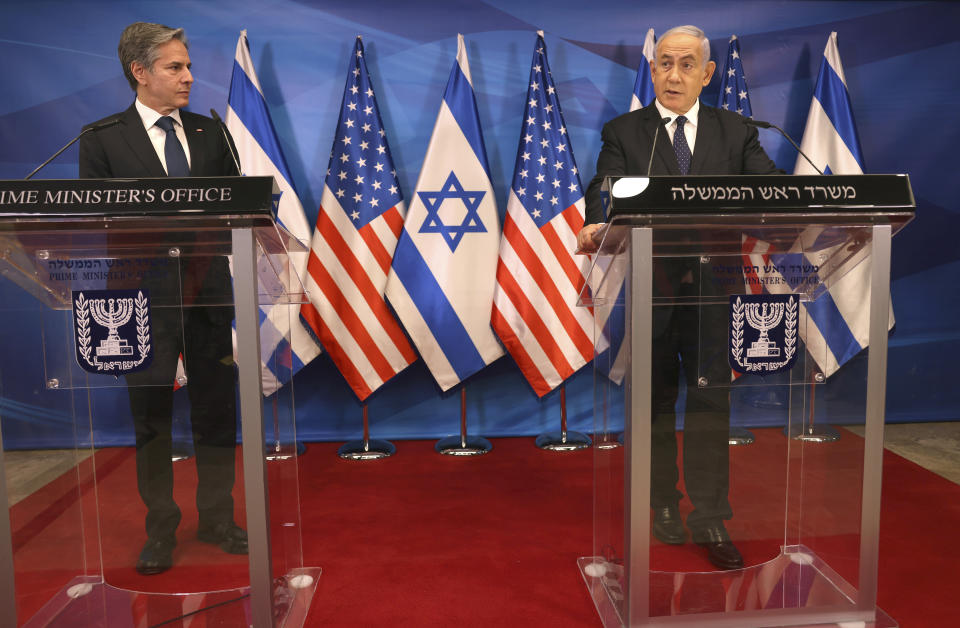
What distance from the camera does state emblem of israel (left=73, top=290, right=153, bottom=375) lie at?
61.9 inches

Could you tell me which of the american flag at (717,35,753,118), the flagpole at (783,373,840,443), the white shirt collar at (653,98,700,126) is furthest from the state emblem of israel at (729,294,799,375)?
the american flag at (717,35,753,118)

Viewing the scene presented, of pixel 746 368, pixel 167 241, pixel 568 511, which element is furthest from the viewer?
pixel 568 511

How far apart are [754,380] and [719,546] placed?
1.40 feet

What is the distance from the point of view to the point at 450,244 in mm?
3541

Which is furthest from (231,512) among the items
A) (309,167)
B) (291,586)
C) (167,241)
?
(309,167)

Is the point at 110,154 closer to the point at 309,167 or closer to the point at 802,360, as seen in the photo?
the point at 309,167

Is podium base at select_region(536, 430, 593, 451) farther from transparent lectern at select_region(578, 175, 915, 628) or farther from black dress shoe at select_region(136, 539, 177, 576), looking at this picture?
black dress shoe at select_region(136, 539, 177, 576)

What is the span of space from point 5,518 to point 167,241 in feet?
2.42

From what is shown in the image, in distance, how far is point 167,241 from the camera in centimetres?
156

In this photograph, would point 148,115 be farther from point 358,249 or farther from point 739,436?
point 739,436

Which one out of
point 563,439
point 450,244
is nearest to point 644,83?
point 450,244

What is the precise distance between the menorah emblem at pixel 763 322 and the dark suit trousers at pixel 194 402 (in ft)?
3.98

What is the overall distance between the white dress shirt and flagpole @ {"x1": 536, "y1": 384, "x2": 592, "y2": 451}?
7.02 ft

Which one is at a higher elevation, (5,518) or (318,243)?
(318,243)
